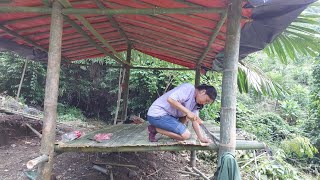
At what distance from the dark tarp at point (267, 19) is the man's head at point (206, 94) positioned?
2.30ft

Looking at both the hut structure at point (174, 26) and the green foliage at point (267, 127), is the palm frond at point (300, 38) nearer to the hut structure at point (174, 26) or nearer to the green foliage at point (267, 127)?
the hut structure at point (174, 26)

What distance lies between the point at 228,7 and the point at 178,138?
155 cm

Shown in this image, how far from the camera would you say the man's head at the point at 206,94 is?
319 centimetres

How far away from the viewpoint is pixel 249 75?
5.23 meters

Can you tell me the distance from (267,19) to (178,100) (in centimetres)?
126

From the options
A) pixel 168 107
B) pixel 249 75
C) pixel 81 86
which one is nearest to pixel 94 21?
pixel 168 107

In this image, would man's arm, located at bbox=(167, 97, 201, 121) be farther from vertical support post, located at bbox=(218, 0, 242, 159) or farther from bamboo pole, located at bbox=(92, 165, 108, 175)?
bamboo pole, located at bbox=(92, 165, 108, 175)

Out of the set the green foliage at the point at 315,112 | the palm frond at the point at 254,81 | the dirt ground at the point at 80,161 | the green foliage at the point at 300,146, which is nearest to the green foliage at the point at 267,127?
the green foliage at the point at 315,112

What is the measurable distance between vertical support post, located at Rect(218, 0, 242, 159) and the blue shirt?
54 cm

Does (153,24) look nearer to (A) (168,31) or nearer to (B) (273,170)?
(A) (168,31)

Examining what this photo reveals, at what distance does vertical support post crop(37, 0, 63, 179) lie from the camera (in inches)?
114

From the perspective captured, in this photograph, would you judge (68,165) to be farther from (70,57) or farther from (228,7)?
(228,7)

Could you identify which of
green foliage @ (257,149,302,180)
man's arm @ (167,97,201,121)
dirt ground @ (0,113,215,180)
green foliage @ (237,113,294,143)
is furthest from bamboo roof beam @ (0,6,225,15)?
green foliage @ (237,113,294,143)

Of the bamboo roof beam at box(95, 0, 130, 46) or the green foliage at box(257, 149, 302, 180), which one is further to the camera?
the green foliage at box(257, 149, 302, 180)
